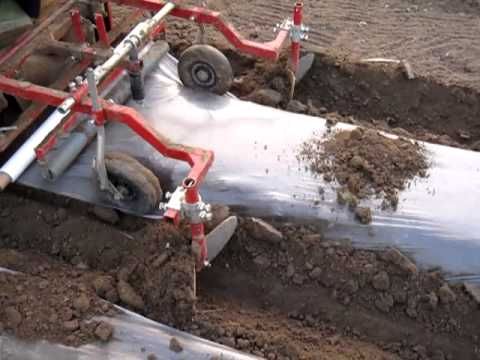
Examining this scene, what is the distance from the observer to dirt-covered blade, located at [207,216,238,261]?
3781 mm

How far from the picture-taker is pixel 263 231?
394 cm

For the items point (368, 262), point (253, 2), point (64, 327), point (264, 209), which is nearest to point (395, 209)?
point (368, 262)

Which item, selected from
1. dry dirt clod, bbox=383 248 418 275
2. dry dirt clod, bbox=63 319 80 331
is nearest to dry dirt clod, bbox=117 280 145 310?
dry dirt clod, bbox=63 319 80 331

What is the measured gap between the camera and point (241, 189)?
161 inches

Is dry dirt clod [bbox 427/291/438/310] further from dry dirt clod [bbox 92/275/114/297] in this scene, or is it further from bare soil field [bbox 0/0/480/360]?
dry dirt clod [bbox 92/275/114/297]

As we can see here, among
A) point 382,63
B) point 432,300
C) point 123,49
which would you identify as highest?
point 382,63

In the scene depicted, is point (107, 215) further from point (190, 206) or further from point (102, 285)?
point (190, 206)

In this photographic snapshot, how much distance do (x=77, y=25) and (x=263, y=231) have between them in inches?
84.1

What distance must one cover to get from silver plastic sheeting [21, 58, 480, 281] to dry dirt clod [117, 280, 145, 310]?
2.42 ft

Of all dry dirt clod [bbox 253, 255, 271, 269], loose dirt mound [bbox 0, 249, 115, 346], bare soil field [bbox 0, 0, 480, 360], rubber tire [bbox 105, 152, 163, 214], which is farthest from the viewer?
dry dirt clod [bbox 253, 255, 271, 269]

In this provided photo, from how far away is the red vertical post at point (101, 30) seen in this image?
4480 millimetres

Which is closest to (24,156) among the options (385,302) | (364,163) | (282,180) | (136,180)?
(136,180)

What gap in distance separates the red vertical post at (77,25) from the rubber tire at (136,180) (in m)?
1.20

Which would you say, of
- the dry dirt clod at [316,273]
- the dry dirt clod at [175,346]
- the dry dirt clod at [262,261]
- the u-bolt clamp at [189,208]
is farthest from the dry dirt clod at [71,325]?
the dry dirt clod at [316,273]
